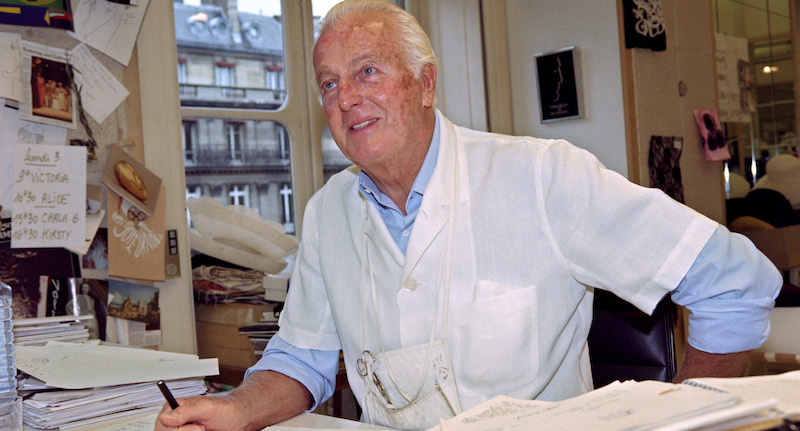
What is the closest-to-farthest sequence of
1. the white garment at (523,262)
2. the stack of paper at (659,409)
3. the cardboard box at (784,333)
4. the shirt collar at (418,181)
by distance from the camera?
the stack of paper at (659,409) → the white garment at (523,262) → the shirt collar at (418,181) → the cardboard box at (784,333)

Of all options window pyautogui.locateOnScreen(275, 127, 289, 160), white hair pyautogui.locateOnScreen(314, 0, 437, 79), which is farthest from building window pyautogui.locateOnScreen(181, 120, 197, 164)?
white hair pyautogui.locateOnScreen(314, 0, 437, 79)

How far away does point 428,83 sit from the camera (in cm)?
156

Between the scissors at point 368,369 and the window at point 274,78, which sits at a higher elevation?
the window at point 274,78

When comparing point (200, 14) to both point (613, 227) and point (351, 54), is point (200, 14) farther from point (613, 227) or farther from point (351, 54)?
point (613, 227)

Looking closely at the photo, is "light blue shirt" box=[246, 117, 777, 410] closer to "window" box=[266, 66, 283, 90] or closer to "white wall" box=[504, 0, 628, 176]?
"white wall" box=[504, 0, 628, 176]

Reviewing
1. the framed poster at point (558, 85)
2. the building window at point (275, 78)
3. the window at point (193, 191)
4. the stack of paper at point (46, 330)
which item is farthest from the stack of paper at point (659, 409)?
the framed poster at point (558, 85)

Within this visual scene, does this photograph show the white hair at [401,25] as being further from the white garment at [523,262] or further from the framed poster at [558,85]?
the framed poster at [558,85]

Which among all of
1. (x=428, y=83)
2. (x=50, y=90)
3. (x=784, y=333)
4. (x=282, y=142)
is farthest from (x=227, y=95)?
(x=784, y=333)

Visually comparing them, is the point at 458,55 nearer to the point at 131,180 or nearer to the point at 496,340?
the point at 131,180

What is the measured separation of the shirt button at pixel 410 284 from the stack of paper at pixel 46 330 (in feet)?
2.49

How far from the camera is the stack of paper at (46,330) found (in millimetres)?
1619

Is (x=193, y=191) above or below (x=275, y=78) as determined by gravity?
below

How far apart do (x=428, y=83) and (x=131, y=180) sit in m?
0.98

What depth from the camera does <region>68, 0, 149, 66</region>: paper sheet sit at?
2.05 m
